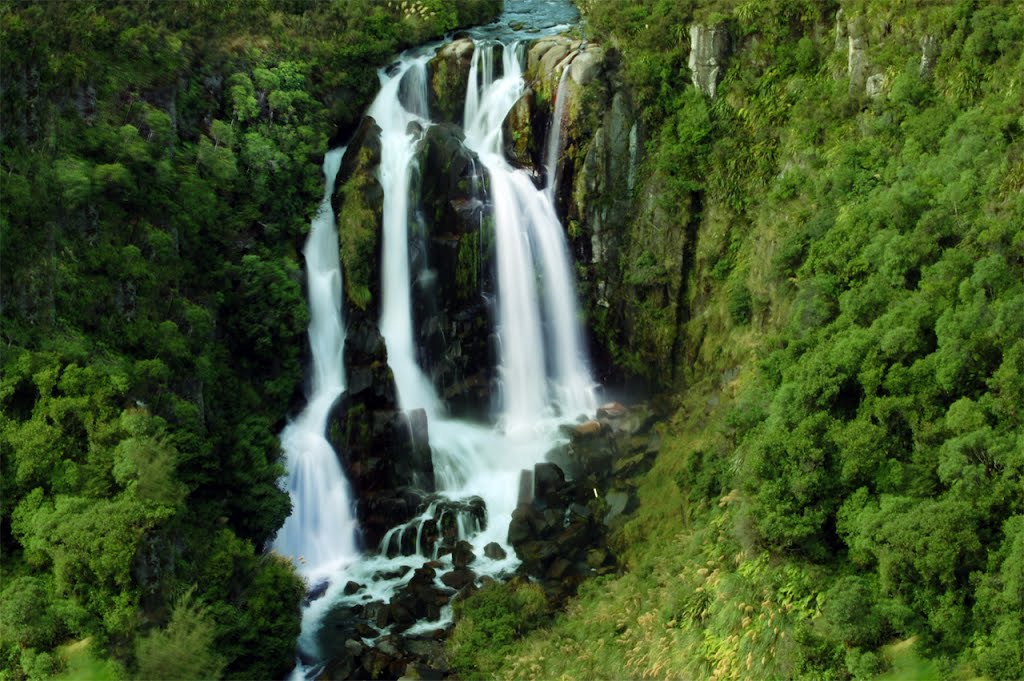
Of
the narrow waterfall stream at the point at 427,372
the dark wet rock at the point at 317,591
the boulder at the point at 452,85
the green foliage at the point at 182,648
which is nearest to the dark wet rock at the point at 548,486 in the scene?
A: the narrow waterfall stream at the point at 427,372

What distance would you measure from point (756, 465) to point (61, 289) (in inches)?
589

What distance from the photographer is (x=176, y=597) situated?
1859 centimetres

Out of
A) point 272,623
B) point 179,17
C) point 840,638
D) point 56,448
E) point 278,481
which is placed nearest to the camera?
point 840,638

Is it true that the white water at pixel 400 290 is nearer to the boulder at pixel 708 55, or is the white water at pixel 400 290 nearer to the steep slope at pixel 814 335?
the steep slope at pixel 814 335

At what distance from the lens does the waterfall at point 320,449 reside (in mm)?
23609

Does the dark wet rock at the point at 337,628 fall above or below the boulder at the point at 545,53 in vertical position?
below

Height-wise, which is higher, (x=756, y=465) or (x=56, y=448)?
(x=56, y=448)

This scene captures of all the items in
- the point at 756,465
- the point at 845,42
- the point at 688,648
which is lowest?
the point at 688,648

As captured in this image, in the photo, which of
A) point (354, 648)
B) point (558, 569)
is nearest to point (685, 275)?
point (558, 569)

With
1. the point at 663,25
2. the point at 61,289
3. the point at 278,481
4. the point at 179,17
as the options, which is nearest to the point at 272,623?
the point at 278,481

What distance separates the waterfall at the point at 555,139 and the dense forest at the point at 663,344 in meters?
1.25

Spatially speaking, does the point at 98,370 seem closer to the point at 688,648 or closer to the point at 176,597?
the point at 176,597

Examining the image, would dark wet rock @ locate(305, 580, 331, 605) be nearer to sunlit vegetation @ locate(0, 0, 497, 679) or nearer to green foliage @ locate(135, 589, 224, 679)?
sunlit vegetation @ locate(0, 0, 497, 679)

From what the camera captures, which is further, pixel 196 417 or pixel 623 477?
pixel 623 477
